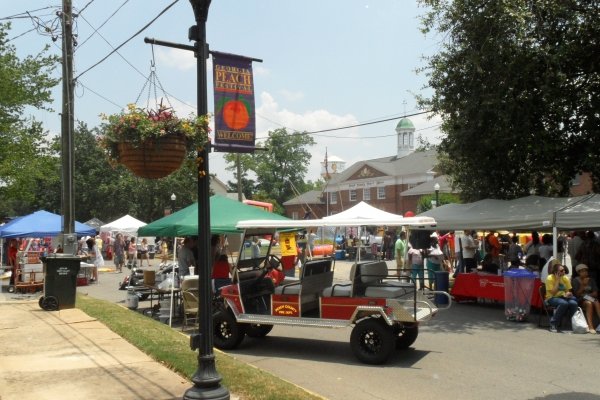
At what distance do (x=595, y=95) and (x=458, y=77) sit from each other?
11.0ft

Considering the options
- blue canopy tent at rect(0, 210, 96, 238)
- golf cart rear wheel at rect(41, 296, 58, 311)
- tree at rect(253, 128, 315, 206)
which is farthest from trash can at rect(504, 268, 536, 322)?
tree at rect(253, 128, 315, 206)

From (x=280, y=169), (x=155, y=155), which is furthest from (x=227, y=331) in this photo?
(x=280, y=169)

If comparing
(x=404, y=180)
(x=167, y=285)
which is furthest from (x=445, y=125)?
(x=404, y=180)

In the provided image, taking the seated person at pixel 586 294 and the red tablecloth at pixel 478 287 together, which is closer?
the seated person at pixel 586 294

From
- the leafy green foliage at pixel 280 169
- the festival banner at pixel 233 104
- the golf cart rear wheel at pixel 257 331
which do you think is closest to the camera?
the festival banner at pixel 233 104

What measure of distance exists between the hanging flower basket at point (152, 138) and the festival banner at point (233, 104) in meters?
0.23

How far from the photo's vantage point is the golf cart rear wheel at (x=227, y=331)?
925 centimetres

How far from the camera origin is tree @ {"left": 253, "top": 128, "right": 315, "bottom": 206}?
90.9 meters

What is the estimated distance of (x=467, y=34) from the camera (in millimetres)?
13906

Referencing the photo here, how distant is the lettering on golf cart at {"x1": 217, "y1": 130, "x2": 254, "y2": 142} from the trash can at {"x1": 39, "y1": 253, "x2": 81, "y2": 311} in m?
8.63

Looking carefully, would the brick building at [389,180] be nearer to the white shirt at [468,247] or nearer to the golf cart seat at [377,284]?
the white shirt at [468,247]

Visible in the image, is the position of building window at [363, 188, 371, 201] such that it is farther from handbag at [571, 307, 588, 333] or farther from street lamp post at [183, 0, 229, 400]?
street lamp post at [183, 0, 229, 400]

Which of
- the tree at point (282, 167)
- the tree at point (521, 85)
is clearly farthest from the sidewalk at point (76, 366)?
the tree at point (282, 167)

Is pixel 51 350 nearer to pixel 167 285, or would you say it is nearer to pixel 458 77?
pixel 167 285
